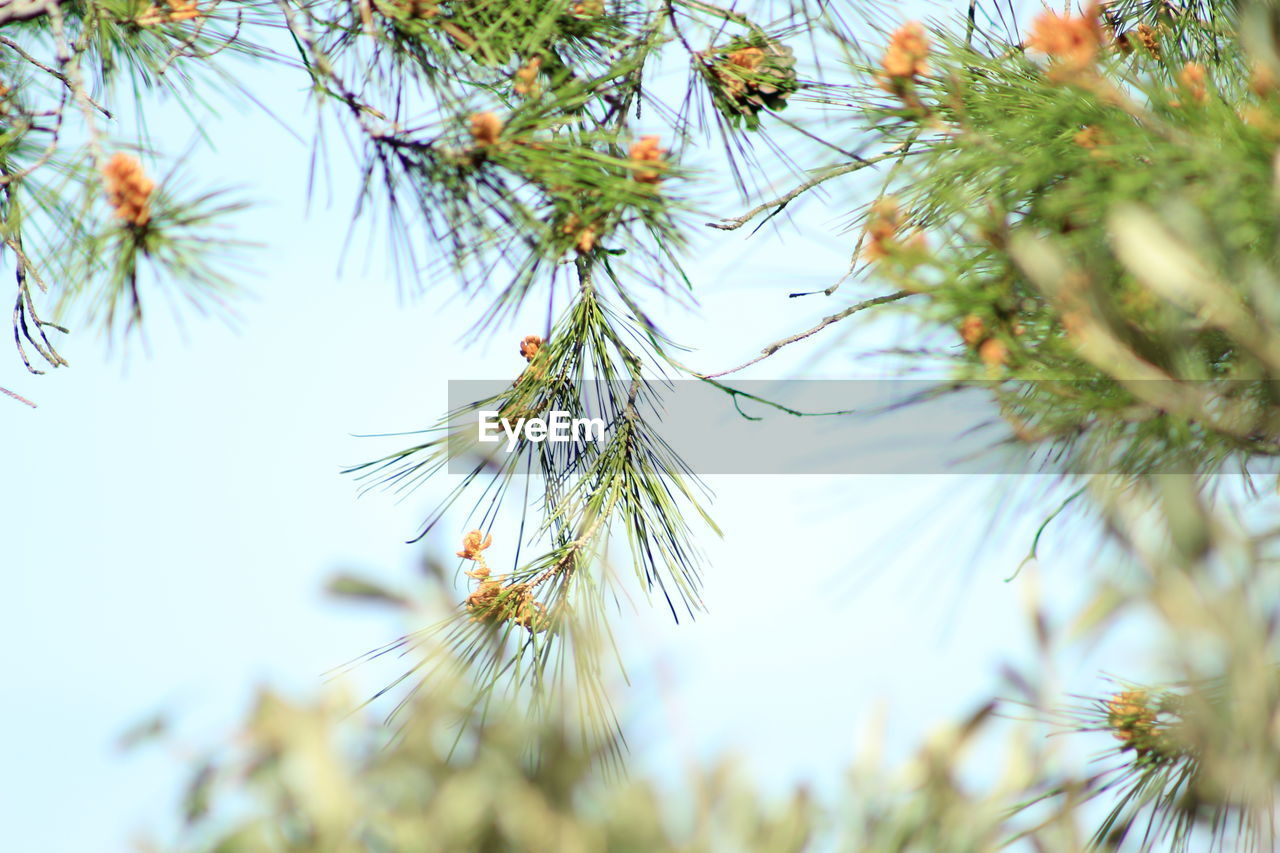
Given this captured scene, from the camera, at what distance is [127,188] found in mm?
620

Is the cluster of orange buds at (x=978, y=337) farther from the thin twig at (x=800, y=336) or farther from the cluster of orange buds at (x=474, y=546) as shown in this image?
the cluster of orange buds at (x=474, y=546)

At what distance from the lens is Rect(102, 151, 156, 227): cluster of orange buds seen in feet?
2.02

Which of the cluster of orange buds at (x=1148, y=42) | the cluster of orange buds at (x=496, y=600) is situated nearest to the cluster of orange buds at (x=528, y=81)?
the cluster of orange buds at (x=496, y=600)

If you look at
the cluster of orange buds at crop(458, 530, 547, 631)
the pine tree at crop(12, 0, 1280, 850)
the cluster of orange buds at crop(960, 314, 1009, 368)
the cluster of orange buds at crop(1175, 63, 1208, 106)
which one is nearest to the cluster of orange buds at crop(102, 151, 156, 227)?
the pine tree at crop(12, 0, 1280, 850)

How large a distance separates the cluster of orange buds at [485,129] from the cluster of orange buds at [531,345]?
309 millimetres

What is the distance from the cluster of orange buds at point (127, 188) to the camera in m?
0.62

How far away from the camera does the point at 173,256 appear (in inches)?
25.6

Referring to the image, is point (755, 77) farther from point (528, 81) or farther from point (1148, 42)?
point (1148, 42)

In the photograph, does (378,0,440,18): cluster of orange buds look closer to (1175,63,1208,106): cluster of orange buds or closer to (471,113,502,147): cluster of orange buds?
(471,113,502,147): cluster of orange buds

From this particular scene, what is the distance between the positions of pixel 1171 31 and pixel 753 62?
0.54m

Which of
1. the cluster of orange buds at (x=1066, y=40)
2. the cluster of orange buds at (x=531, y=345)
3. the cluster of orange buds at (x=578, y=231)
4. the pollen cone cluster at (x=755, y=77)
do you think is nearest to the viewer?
the cluster of orange buds at (x=1066, y=40)

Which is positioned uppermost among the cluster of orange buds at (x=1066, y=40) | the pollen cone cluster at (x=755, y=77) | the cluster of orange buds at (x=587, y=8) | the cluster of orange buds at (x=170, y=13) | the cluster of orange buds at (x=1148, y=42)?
the cluster of orange buds at (x=1148, y=42)

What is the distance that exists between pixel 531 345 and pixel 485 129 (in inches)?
12.5

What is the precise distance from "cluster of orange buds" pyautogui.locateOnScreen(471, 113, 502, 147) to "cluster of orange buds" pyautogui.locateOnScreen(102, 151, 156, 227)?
199 mm
